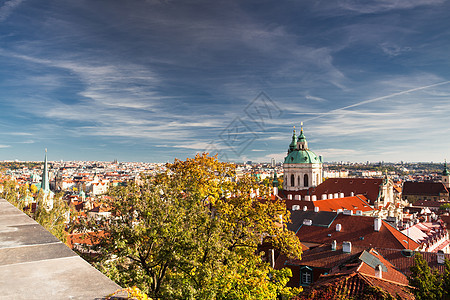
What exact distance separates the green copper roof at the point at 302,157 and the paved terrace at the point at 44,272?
87.1m

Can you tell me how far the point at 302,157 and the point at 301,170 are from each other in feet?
10.4

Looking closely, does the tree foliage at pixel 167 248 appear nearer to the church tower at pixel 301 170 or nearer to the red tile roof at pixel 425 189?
the church tower at pixel 301 170

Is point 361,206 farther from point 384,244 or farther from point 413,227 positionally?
point 384,244

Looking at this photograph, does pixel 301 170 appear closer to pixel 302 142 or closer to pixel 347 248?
pixel 302 142

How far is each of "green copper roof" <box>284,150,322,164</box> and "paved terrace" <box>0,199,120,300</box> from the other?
286 ft

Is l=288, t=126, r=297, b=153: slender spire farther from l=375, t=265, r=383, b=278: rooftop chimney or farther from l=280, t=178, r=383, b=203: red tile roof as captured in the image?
l=375, t=265, r=383, b=278: rooftop chimney

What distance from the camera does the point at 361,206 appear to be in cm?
6203

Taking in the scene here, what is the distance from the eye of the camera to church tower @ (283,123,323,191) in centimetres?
8794

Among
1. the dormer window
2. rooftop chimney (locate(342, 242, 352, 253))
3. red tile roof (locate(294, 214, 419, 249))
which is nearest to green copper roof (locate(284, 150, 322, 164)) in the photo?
red tile roof (locate(294, 214, 419, 249))

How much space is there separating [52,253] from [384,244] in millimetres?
33224

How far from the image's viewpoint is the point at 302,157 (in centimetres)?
8894

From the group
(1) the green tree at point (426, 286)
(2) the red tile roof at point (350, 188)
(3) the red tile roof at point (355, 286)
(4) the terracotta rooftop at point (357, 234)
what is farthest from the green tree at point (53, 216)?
(2) the red tile roof at point (350, 188)

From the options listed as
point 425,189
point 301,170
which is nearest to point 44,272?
point 301,170

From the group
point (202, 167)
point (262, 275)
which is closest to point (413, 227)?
point (202, 167)
